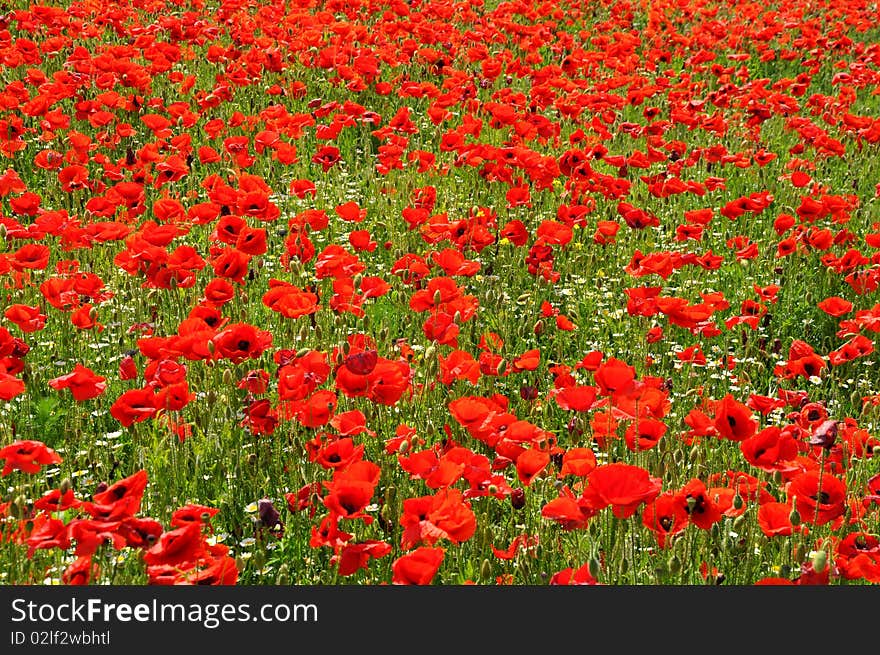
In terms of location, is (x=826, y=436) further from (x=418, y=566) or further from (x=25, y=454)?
(x=25, y=454)

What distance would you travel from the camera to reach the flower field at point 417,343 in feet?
8.23

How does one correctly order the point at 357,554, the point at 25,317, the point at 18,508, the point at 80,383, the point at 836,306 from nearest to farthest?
the point at 357,554
the point at 18,508
the point at 80,383
the point at 25,317
the point at 836,306

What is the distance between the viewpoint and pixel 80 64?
595cm

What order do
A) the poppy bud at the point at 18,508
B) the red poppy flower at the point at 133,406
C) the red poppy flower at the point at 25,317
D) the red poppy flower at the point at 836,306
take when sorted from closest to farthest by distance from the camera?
the poppy bud at the point at 18,508, the red poppy flower at the point at 133,406, the red poppy flower at the point at 25,317, the red poppy flower at the point at 836,306

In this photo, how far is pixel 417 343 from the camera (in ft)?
14.0

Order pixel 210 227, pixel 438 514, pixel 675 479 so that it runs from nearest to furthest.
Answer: pixel 438 514 < pixel 675 479 < pixel 210 227

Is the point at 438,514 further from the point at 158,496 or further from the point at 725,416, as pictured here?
the point at 158,496

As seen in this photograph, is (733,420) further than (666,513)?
Yes

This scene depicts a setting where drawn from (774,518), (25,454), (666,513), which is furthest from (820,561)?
(25,454)

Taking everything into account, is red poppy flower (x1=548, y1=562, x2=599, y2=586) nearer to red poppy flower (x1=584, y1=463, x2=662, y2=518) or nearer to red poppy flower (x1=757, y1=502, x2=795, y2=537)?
red poppy flower (x1=584, y1=463, x2=662, y2=518)

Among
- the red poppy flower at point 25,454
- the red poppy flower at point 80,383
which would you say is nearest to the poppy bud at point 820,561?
the red poppy flower at point 25,454

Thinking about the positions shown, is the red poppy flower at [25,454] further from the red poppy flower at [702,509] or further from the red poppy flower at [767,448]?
the red poppy flower at [767,448]

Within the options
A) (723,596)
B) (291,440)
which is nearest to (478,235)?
(291,440)

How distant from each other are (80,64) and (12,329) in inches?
98.6
